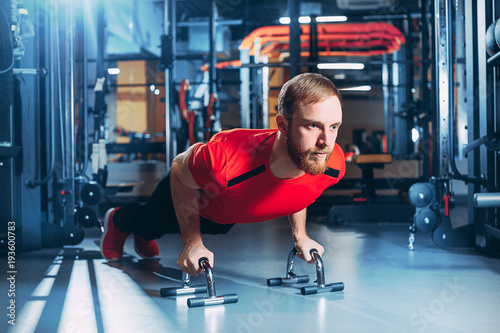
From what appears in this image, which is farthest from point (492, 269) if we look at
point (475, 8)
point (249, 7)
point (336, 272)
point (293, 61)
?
point (249, 7)

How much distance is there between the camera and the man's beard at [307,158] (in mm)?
1503

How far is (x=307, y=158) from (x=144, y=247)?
56.7 inches

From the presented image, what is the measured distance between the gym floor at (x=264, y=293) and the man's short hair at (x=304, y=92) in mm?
654

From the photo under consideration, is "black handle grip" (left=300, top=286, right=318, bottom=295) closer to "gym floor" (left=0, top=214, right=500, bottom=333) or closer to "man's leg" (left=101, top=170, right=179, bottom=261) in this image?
"gym floor" (left=0, top=214, right=500, bottom=333)

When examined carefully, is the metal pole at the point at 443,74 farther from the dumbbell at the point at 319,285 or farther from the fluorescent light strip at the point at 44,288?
the fluorescent light strip at the point at 44,288

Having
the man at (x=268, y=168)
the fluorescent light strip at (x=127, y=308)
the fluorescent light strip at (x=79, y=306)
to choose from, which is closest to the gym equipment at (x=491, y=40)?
the man at (x=268, y=168)

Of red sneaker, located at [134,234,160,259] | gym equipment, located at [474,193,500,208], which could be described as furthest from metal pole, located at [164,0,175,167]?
gym equipment, located at [474,193,500,208]

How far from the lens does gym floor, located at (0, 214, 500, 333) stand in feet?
5.13

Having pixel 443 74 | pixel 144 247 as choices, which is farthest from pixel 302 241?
pixel 443 74

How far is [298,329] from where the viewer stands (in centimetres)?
151

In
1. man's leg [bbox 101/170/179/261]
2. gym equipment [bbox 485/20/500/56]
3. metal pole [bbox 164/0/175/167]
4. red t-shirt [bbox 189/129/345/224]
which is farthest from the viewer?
metal pole [bbox 164/0/175/167]

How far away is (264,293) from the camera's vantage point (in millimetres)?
1969

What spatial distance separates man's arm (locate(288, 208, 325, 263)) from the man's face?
1.54 ft

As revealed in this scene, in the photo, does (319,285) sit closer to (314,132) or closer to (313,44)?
(314,132)
